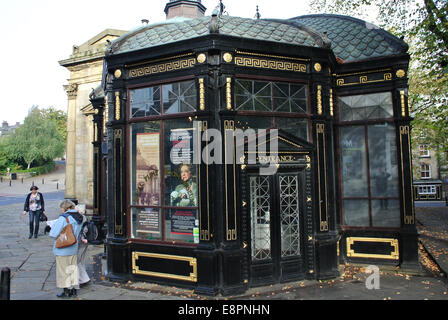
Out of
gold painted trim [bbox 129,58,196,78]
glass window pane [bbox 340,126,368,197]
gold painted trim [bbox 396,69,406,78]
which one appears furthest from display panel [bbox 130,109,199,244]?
gold painted trim [bbox 396,69,406,78]

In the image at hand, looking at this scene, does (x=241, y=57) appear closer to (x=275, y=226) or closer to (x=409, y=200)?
(x=275, y=226)

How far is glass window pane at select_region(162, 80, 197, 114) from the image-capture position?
7.13 metres

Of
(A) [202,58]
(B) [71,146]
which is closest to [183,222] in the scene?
(A) [202,58]

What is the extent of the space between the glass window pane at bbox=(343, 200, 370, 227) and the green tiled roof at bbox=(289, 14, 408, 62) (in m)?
3.63

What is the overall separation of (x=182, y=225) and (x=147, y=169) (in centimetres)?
147

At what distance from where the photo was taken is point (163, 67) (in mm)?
7398

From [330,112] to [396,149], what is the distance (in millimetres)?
1945

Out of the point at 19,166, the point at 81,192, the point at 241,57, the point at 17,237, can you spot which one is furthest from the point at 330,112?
the point at 19,166

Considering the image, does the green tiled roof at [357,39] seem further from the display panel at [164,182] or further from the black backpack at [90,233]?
the black backpack at [90,233]

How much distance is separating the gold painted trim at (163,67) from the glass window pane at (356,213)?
17.3ft

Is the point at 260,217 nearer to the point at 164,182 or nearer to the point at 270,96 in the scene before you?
the point at 164,182

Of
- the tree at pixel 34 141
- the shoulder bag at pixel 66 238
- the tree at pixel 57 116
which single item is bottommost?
the shoulder bag at pixel 66 238

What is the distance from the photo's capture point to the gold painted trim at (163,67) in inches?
280

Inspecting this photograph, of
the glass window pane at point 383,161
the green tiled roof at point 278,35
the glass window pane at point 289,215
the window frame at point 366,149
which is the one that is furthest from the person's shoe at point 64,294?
the glass window pane at point 383,161
